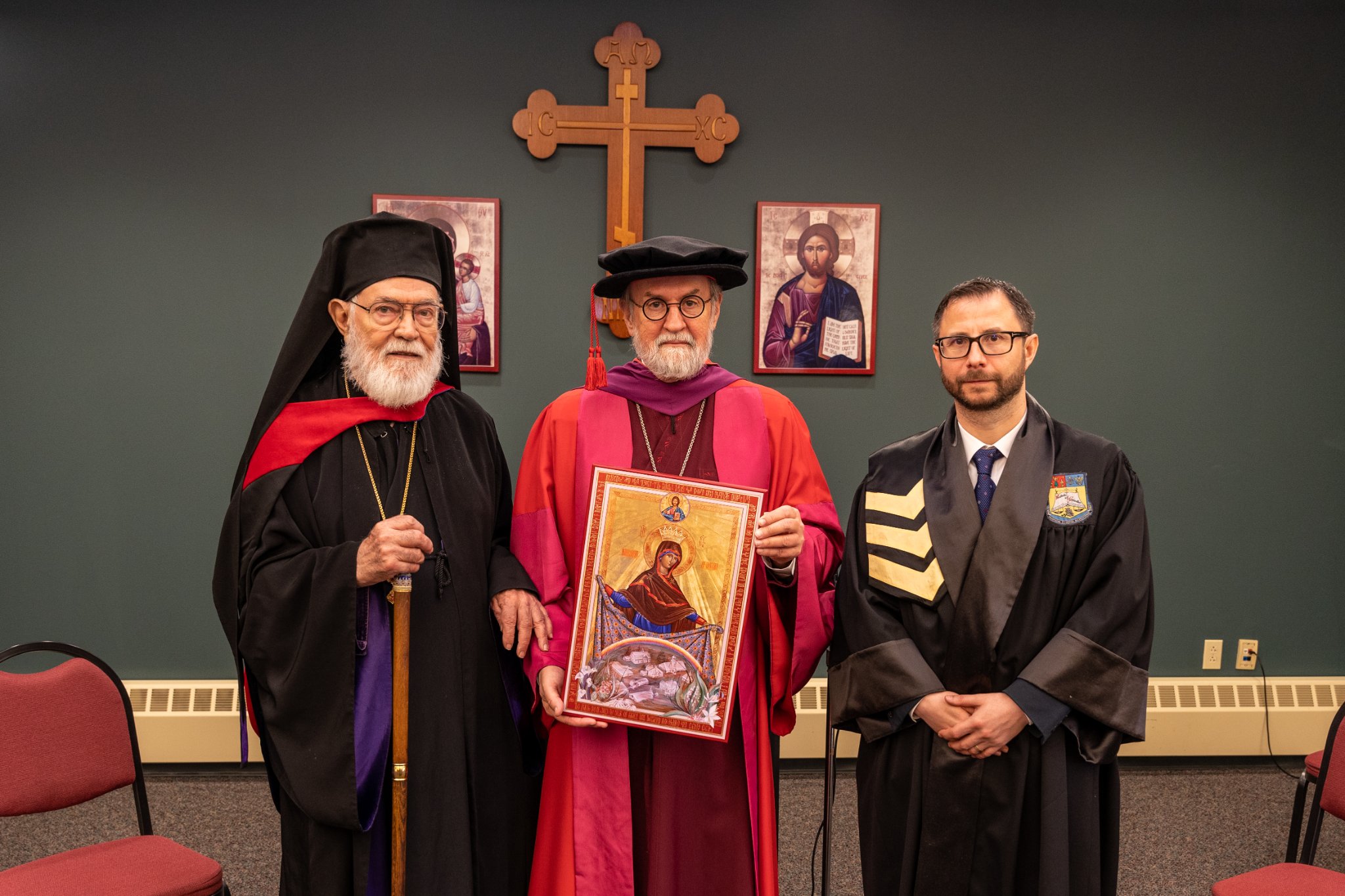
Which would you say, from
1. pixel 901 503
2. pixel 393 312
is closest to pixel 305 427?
pixel 393 312

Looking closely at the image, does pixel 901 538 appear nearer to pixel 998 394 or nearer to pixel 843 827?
pixel 998 394

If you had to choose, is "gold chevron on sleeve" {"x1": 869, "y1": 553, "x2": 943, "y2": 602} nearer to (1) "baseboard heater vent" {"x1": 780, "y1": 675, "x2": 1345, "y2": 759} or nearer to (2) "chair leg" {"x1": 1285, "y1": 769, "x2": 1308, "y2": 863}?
(2) "chair leg" {"x1": 1285, "y1": 769, "x2": 1308, "y2": 863}

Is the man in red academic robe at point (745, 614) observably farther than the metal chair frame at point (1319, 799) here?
No

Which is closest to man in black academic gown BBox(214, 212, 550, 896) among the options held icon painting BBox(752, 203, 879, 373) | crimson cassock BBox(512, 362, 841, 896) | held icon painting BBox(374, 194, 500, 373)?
crimson cassock BBox(512, 362, 841, 896)

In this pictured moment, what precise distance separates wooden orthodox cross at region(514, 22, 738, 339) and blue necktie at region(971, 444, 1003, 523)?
7.53 feet

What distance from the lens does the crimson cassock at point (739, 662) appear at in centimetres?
225

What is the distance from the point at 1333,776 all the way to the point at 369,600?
275 centimetres

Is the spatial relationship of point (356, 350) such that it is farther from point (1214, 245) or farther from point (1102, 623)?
point (1214, 245)

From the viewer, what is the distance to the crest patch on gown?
2.12 m

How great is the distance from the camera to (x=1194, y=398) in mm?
4574

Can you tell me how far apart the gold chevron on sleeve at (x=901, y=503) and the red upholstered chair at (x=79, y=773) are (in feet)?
6.64

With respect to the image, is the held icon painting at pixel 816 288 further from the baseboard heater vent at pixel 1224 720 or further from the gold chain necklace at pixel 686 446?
the gold chain necklace at pixel 686 446

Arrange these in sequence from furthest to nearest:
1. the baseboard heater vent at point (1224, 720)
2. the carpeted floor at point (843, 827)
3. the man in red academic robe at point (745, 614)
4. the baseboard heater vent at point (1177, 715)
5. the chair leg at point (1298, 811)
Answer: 1. the baseboard heater vent at point (1224, 720)
2. the baseboard heater vent at point (1177, 715)
3. the carpeted floor at point (843, 827)
4. the chair leg at point (1298, 811)
5. the man in red academic robe at point (745, 614)

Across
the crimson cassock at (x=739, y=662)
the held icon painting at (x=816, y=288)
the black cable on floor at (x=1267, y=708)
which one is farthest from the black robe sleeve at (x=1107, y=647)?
the black cable on floor at (x=1267, y=708)
